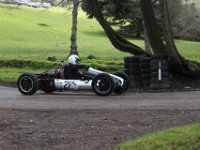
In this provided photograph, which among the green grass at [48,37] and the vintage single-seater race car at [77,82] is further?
the green grass at [48,37]

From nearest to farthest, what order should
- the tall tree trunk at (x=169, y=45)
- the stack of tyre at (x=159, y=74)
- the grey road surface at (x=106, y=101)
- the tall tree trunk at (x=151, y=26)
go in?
the grey road surface at (x=106, y=101) < the stack of tyre at (x=159, y=74) < the tall tree trunk at (x=169, y=45) < the tall tree trunk at (x=151, y=26)

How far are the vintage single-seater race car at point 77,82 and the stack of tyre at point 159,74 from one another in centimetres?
158

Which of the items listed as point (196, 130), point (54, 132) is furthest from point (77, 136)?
point (196, 130)

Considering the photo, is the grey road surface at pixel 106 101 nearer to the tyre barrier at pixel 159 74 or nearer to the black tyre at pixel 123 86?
the black tyre at pixel 123 86

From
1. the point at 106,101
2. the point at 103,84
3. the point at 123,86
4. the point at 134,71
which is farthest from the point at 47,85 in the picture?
the point at 134,71

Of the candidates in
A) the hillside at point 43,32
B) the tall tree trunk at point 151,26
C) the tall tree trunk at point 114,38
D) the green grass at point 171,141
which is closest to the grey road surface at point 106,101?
the tall tree trunk at point 151,26

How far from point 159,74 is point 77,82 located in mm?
3279

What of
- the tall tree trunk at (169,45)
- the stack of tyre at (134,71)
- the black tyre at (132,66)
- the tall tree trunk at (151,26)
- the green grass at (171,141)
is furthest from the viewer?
the tall tree trunk at (151,26)

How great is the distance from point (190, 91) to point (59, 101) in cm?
494

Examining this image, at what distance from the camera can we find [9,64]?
33.0 metres

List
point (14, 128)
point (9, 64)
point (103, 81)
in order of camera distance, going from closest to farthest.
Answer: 1. point (14, 128)
2. point (103, 81)
3. point (9, 64)

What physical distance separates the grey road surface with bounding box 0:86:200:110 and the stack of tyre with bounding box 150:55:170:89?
50.1 inches

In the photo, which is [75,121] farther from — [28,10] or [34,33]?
[28,10]

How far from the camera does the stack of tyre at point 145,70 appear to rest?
1917 cm
